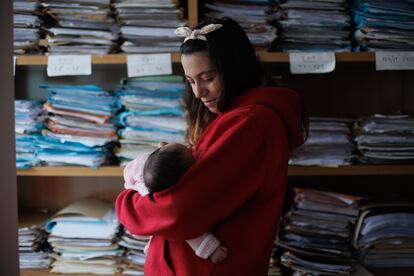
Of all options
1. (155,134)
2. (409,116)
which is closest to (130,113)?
(155,134)

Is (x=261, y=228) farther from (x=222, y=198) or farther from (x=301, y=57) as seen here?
(x=301, y=57)

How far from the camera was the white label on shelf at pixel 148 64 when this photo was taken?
1251 mm

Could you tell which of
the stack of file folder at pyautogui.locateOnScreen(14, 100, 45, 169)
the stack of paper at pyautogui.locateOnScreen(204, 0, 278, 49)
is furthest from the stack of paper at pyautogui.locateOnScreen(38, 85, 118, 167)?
the stack of paper at pyautogui.locateOnScreen(204, 0, 278, 49)

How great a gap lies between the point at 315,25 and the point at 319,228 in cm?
68

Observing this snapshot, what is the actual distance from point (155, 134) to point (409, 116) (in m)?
→ 0.87

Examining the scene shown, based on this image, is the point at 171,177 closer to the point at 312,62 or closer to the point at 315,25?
the point at 312,62

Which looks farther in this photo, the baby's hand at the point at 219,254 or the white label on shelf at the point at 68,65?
the white label on shelf at the point at 68,65

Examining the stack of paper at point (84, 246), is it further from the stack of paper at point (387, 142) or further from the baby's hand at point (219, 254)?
the stack of paper at point (387, 142)

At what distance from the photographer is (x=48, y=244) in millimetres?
1482

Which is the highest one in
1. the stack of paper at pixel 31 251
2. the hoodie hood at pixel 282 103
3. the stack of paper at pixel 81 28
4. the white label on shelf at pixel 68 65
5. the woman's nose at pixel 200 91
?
the stack of paper at pixel 81 28

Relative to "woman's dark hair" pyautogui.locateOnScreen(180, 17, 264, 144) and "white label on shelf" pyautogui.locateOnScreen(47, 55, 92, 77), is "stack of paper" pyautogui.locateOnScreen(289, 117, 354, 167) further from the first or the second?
"white label on shelf" pyautogui.locateOnScreen(47, 55, 92, 77)

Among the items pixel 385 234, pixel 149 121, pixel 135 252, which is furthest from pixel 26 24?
pixel 385 234

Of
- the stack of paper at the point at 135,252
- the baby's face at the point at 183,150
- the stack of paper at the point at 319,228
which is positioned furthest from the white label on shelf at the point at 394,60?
the stack of paper at the point at 135,252

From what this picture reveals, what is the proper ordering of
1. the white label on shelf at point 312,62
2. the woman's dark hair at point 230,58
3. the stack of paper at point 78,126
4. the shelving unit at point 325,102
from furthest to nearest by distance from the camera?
1. the shelving unit at point 325,102
2. the stack of paper at point 78,126
3. the white label on shelf at point 312,62
4. the woman's dark hair at point 230,58
